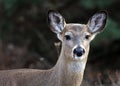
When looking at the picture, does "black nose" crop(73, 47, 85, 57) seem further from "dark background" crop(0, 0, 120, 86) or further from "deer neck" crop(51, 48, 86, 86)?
"dark background" crop(0, 0, 120, 86)

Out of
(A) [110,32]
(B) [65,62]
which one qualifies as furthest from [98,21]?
(A) [110,32]

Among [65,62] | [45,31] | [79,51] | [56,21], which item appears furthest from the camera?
[45,31]

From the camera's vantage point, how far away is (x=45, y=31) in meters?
18.6

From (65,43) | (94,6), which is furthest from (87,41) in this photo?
(94,6)

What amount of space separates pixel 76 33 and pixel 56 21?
1.89 ft

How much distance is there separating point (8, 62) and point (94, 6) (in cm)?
264

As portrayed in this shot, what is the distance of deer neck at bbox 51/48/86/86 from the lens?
12039 mm

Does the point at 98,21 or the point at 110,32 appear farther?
the point at 110,32

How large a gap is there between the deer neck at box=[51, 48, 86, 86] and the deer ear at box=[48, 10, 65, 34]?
64cm

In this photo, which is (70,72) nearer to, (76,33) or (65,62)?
(65,62)

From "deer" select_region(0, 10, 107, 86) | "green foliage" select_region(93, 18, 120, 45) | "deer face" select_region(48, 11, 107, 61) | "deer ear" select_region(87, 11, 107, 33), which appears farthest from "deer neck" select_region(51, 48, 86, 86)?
"green foliage" select_region(93, 18, 120, 45)

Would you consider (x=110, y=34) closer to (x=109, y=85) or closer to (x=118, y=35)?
(x=118, y=35)

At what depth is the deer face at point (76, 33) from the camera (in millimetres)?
11930

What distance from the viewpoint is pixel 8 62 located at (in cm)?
1648
